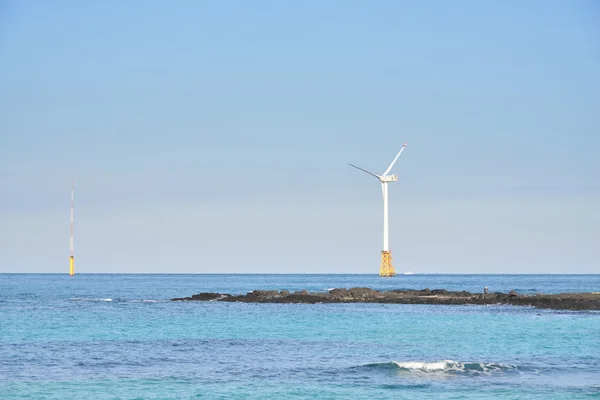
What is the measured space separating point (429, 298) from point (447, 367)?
202 ft

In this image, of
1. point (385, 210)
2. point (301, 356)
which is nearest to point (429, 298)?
point (301, 356)

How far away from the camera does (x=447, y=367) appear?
43156 mm

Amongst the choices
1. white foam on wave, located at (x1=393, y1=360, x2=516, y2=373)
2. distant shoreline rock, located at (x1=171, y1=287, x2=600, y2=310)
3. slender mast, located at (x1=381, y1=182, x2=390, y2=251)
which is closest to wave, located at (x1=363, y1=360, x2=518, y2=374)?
white foam on wave, located at (x1=393, y1=360, x2=516, y2=373)

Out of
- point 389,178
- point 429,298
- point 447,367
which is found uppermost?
point 389,178

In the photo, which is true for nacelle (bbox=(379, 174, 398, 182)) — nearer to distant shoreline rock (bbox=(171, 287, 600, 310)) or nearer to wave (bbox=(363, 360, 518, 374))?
distant shoreline rock (bbox=(171, 287, 600, 310))

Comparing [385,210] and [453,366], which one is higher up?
[385,210]

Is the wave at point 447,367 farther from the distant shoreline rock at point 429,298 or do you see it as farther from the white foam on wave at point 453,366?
the distant shoreline rock at point 429,298

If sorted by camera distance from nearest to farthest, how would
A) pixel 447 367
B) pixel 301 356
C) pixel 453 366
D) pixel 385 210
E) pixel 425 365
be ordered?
1. pixel 447 367
2. pixel 453 366
3. pixel 425 365
4. pixel 301 356
5. pixel 385 210

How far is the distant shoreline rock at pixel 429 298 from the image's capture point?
89.0 metres

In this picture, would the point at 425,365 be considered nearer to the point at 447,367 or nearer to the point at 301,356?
the point at 447,367

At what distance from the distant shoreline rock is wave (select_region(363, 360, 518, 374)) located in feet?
148

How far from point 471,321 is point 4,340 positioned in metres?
36.6

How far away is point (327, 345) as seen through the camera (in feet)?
177

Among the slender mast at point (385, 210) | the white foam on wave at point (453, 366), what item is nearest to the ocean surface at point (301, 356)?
the white foam on wave at point (453, 366)
